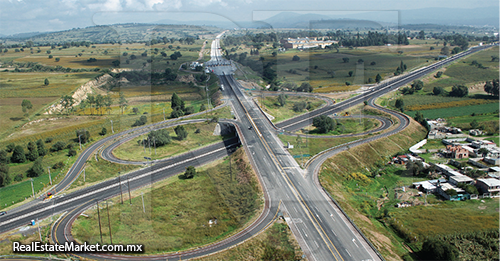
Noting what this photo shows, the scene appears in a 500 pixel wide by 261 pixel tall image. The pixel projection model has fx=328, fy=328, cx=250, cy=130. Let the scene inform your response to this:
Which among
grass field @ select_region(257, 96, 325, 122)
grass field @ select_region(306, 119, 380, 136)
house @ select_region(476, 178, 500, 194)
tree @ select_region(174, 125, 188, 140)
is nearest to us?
house @ select_region(476, 178, 500, 194)

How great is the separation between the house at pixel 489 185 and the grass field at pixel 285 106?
3490cm

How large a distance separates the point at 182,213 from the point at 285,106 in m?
46.8

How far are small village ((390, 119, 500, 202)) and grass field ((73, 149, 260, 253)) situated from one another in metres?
19.6

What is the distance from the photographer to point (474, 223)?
34344 millimetres

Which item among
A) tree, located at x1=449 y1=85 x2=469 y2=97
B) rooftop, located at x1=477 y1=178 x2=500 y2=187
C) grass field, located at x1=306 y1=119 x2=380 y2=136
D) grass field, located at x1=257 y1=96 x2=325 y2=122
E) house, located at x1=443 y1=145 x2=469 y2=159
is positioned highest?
tree, located at x1=449 y1=85 x2=469 y2=97

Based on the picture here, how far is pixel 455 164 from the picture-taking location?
49000 mm

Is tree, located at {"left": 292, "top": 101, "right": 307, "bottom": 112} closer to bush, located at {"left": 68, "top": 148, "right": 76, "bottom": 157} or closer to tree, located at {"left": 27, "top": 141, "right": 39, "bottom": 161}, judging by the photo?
bush, located at {"left": 68, "top": 148, "right": 76, "bottom": 157}

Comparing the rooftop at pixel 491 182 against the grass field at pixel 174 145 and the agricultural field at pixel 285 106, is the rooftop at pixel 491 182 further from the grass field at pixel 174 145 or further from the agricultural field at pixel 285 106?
the grass field at pixel 174 145

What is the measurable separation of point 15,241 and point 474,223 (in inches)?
1749

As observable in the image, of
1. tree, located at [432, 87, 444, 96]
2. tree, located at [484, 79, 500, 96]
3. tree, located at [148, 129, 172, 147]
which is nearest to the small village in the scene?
tree, located at [432, 87, 444, 96]

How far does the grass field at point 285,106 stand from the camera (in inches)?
2736

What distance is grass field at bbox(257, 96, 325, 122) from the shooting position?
69500 millimetres

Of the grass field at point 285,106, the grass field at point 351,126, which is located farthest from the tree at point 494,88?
the grass field at point 285,106

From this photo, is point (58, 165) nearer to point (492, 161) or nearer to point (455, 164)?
point (455, 164)
